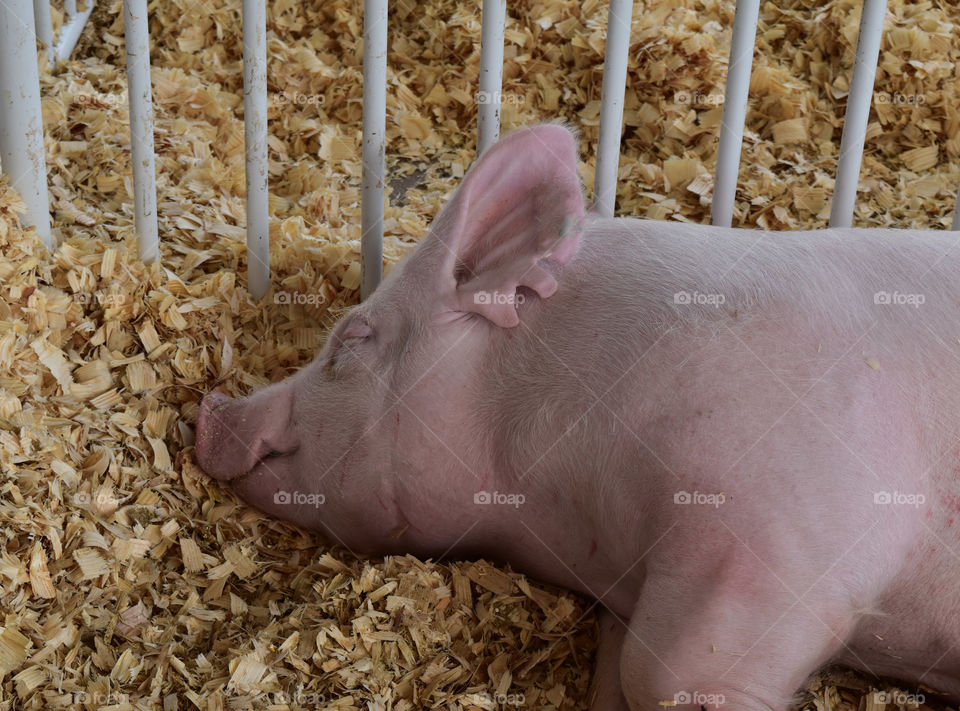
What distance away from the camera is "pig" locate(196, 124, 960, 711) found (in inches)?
75.0

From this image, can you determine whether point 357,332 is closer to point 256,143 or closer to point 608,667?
point 256,143

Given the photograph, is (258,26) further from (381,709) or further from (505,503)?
(381,709)

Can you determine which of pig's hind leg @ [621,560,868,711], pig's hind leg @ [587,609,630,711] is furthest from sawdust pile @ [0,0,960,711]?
pig's hind leg @ [621,560,868,711]

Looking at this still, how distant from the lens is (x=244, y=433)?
8.18ft

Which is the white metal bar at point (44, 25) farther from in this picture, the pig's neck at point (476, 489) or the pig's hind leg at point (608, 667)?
the pig's hind leg at point (608, 667)

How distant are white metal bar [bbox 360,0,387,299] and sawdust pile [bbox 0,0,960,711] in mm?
126

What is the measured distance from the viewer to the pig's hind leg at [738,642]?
1.88 meters

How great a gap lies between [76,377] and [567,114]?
1.85 meters

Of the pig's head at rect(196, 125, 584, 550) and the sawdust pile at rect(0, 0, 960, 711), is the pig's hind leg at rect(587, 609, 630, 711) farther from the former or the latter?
the pig's head at rect(196, 125, 584, 550)

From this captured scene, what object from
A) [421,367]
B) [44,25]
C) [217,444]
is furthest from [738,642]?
[44,25]

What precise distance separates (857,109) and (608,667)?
5.06 ft

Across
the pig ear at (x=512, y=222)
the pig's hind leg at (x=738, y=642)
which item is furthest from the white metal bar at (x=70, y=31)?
the pig's hind leg at (x=738, y=642)

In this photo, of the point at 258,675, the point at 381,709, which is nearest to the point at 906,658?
the point at 381,709

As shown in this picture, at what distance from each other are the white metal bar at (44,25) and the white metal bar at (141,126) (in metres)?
1.07
